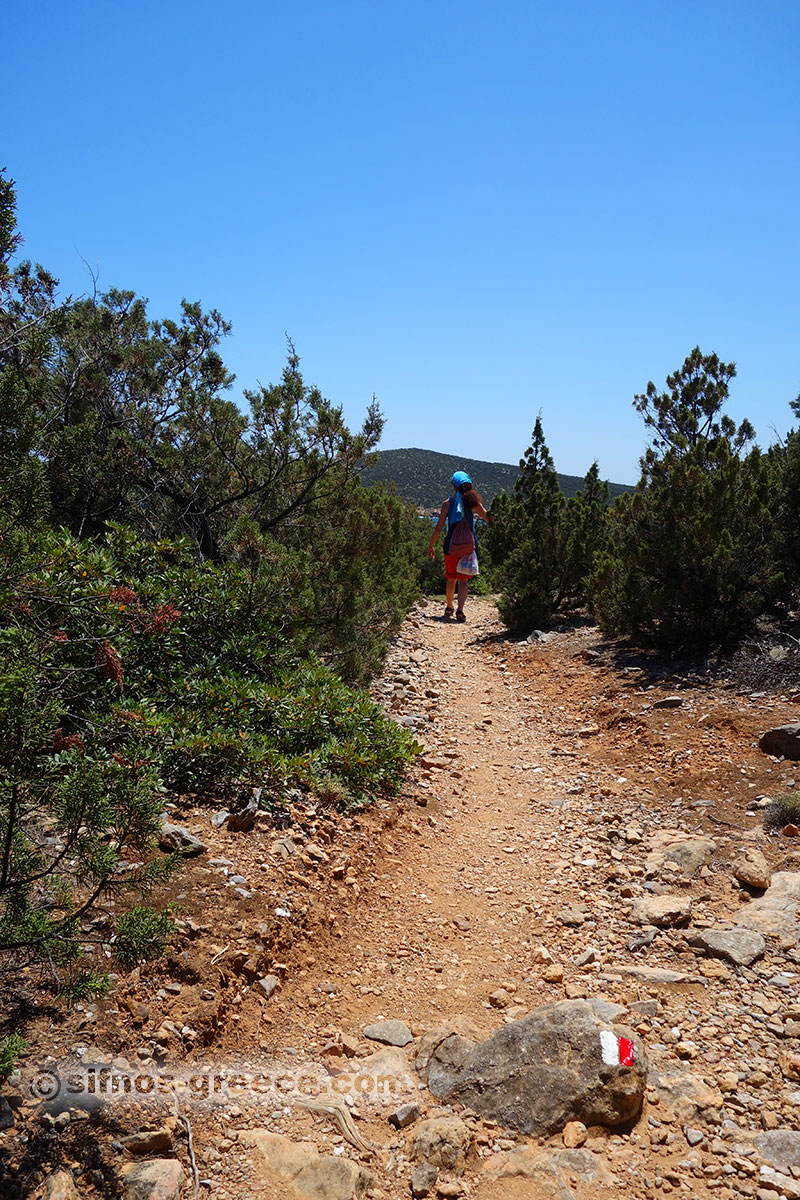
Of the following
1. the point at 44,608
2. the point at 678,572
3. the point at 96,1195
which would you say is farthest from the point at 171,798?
the point at 678,572

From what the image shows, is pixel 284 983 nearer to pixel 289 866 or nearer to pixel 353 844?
pixel 289 866

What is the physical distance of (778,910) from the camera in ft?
12.2

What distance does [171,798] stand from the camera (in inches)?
167

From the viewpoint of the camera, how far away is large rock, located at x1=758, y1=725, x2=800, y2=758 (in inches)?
209

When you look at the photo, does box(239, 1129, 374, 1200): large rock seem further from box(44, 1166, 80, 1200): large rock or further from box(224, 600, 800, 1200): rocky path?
box(44, 1166, 80, 1200): large rock

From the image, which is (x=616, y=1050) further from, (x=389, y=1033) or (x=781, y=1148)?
(x=389, y=1033)

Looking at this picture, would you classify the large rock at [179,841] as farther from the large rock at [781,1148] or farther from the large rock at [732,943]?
the large rock at [781,1148]

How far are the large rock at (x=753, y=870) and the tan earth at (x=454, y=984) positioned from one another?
2.6 inches

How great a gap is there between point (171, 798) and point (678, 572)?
5956 millimetres

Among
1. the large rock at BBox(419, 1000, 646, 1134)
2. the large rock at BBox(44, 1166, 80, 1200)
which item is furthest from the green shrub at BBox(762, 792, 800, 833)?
the large rock at BBox(44, 1166, 80, 1200)

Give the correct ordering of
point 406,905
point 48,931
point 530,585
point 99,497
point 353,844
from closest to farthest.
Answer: point 48,931 → point 406,905 → point 353,844 → point 99,497 → point 530,585

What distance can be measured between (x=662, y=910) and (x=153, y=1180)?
2603 mm

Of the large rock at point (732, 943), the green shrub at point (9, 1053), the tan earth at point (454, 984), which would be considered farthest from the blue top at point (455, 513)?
the green shrub at point (9, 1053)

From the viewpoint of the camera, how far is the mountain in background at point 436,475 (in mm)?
41156
